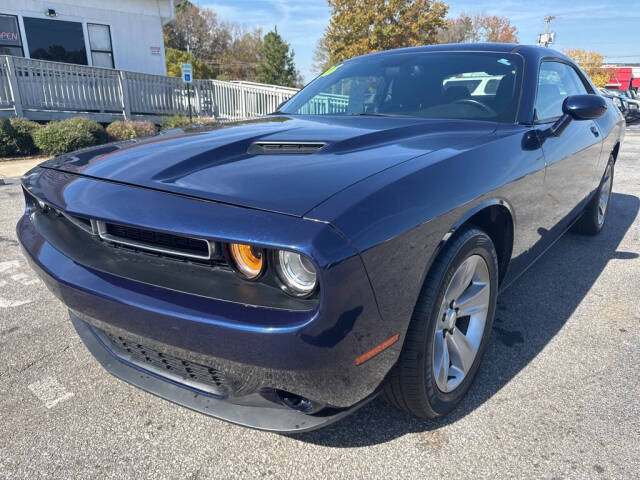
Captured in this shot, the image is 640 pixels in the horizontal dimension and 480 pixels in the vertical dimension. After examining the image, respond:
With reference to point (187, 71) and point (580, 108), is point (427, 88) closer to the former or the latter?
point (580, 108)

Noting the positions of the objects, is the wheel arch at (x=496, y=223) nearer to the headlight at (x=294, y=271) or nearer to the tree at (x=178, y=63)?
the headlight at (x=294, y=271)

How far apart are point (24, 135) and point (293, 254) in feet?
29.9

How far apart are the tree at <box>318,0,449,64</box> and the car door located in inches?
995

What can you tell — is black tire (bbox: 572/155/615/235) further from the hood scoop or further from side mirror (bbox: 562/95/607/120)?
the hood scoop

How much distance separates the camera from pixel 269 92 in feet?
39.4

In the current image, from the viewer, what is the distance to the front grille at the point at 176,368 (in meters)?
1.56

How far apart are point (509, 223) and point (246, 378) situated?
1400mm

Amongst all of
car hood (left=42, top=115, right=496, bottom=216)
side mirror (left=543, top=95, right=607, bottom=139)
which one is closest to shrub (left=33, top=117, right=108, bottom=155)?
car hood (left=42, top=115, right=496, bottom=216)

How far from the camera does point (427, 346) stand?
1.60 metres

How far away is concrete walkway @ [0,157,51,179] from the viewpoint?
6.81 m

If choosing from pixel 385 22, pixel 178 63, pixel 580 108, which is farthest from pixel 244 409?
pixel 178 63

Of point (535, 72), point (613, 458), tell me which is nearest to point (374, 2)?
point (535, 72)

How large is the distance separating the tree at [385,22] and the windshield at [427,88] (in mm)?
25442

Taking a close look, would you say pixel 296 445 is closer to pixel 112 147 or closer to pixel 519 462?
pixel 519 462
